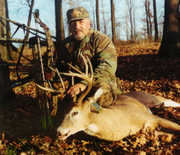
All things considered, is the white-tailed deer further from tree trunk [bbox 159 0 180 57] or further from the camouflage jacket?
tree trunk [bbox 159 0 180 57]

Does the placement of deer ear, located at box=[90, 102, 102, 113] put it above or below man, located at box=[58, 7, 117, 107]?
below

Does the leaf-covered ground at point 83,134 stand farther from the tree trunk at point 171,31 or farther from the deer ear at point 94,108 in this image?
the tree trunk at point 171,31

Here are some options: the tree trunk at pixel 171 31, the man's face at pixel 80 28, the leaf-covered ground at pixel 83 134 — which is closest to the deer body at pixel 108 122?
the leaf-covered ground at pixel 83 134

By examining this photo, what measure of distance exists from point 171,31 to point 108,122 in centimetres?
676

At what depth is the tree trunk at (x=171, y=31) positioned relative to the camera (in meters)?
8.95

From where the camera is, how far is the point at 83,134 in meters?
3.87

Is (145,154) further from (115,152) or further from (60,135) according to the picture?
(60,135)

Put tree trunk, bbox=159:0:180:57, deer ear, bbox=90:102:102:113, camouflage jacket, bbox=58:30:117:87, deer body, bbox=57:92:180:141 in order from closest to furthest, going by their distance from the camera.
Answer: deer body, bbox=57:92:180:141 < deer ear, bbox=90:102:102:113 < camouflage jacket, bbox=58:30:117:87 < tree trunk, bbox=159:0:180:57

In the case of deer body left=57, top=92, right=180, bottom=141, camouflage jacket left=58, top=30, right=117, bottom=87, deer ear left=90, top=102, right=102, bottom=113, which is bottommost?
deer body left=57, top=92, right=180, bottom=141

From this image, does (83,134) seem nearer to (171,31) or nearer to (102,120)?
(102,120)

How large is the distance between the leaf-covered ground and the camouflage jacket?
81 cm

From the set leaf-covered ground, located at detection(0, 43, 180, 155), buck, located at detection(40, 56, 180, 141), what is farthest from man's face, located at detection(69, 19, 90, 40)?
leaf-covered ground, located at detection(0, 43, 180, 155)

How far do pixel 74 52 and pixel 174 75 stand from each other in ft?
12.8

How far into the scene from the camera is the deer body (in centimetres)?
321
